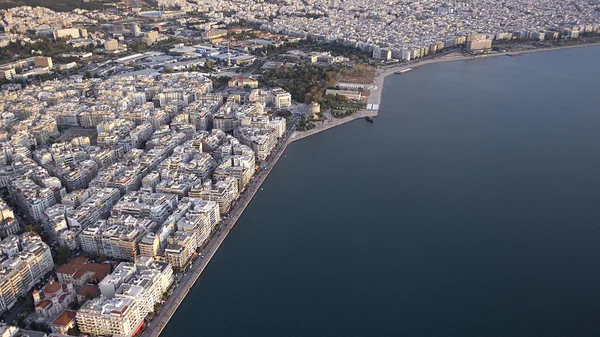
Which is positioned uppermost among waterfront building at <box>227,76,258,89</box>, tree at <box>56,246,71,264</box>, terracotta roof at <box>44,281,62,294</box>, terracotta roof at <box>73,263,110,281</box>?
waterfront building at <box>227,76,258,89</box>

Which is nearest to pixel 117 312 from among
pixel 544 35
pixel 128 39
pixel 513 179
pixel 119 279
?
pixel 119 279

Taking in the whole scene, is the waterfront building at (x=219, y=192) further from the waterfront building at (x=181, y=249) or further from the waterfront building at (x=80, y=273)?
the waterfront building at (x=80, y=273)

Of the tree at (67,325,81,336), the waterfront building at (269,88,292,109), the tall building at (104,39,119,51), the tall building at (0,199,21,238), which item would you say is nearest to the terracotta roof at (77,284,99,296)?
the tree at (67,325,81,336)

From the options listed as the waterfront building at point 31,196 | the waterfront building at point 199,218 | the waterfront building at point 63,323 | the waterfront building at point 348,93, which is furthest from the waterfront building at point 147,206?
the waterfront building at point 348,93

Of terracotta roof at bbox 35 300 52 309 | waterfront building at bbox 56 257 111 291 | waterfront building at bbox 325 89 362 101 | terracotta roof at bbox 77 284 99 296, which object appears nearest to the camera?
terracotta roof at bbox 35 300 52 309

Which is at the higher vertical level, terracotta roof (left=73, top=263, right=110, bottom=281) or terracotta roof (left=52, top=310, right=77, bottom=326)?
terracotta roof (left=73, top=263, right=110, bottom=281)

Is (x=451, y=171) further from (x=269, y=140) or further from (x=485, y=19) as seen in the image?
(x=485, y=19)

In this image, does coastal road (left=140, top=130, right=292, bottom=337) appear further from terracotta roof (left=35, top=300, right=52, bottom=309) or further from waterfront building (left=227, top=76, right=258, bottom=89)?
waterfront building (left=227, top=76, right=258, bottom=89)

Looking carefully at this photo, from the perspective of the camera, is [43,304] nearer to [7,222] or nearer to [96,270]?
[96,270]
